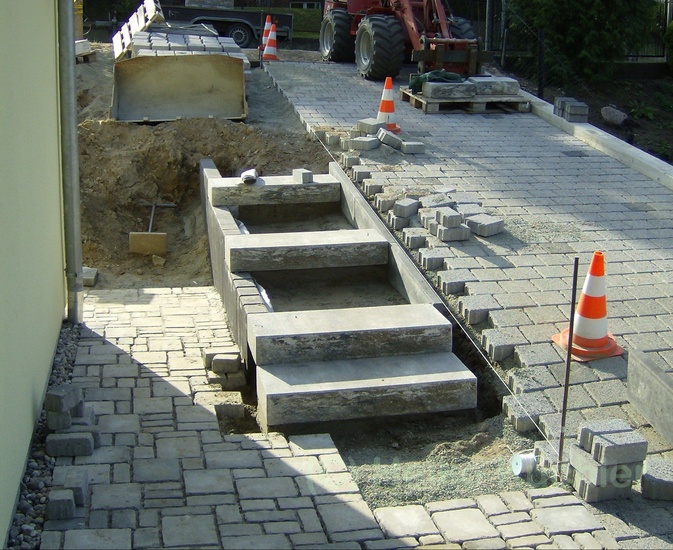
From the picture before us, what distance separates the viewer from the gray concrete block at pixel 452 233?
8047 millimetres

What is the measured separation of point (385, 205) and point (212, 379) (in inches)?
120

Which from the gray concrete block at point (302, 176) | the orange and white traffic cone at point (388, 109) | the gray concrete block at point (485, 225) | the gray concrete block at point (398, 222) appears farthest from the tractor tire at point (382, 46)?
the gray concrete block at point (485, 225)

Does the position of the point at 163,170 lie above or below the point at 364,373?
above

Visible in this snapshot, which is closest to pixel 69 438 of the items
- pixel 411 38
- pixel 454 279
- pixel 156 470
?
pixel 156 470

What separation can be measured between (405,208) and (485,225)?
0.82 meters

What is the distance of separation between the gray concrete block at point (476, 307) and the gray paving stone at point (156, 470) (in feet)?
8.60

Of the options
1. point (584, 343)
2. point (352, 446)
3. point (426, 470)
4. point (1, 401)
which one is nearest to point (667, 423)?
point (584, 343)

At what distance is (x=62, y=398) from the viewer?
17.6 ft

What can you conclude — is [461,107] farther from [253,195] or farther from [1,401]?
[1,401]

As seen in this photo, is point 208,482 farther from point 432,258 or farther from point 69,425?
point 432,258

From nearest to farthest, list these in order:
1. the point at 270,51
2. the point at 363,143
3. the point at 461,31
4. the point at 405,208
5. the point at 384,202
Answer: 1. the point at 405,208
2. the point at 384,202
3. the point at 363,143
4. the point at 461,31
5. the point at 270,51

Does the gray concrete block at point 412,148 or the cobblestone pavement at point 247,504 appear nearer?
the cobblestone pavement at point 247,504

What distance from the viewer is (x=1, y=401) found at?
14.1ft

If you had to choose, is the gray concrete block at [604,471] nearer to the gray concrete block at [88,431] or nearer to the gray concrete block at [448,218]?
the gray concrete block at [88,431]
